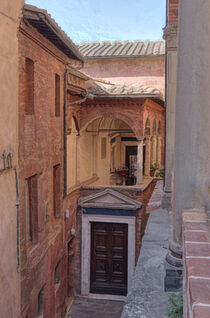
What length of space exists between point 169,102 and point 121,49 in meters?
12.7

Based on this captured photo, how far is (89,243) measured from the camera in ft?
44.8

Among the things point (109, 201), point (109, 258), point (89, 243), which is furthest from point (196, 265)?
point (109, 258)

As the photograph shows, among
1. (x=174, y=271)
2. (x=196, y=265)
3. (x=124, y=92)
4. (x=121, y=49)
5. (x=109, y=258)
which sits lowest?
(x=109, y=258)

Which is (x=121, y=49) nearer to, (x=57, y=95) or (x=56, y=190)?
(x=57, y=95)

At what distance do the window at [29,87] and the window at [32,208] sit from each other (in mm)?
1500

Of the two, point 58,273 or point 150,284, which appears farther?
point 58,273

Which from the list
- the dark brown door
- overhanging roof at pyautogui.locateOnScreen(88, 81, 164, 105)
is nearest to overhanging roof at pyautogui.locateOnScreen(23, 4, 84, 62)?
overhanging roof at pyautogui.locateOnScreen(88, 81, 164, 105)

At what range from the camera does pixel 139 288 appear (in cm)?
381

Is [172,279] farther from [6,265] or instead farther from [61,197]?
[61,197]

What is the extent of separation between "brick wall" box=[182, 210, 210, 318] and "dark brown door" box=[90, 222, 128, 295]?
10.5m

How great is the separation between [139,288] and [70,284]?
1028 centimetres

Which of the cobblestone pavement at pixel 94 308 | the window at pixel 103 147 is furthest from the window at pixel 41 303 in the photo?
the window at pixel 103 147

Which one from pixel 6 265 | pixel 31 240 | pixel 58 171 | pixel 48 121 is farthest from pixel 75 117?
pixel 6 265

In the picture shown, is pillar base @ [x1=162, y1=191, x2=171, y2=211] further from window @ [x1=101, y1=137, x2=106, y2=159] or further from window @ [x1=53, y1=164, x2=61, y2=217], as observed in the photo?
window @ [x1=101, y1=137, x2=106, y2=159]
